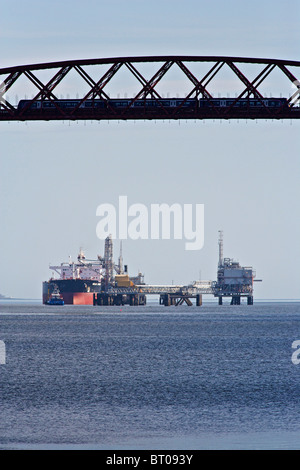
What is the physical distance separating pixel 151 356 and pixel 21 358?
389 inches

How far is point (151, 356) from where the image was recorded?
70.2 meters

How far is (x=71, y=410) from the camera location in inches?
1613

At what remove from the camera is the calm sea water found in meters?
33.8

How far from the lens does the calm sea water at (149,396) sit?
33781 millimetres

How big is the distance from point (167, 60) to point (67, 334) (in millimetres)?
37903

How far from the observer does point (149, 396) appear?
151 feet

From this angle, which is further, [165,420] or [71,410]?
[71,410]

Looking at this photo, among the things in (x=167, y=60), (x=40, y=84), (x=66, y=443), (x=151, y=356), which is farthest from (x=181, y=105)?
(x=66, y=443)
